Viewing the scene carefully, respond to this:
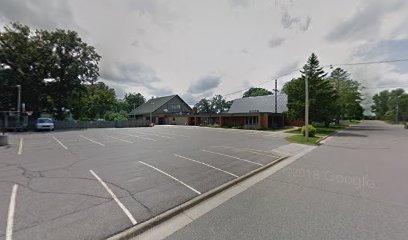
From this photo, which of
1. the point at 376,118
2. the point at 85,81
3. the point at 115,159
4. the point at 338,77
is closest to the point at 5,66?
the point at 85,81

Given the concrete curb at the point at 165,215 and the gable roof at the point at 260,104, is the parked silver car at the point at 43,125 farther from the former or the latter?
the gable roof at the point at 260,104

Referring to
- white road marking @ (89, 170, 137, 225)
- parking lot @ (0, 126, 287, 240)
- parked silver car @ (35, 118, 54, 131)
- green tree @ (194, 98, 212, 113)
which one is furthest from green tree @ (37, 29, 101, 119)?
green tree @ (194, 98, 212, 113)

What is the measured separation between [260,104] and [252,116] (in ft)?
42.5

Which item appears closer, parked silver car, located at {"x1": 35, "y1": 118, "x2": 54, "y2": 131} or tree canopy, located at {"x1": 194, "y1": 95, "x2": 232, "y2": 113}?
parked silver car, located at {"x1": 35, "y1": 118, "x2": 54, "y2": 131}

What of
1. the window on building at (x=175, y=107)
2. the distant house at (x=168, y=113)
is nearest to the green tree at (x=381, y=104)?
the distant house at (x=168, y=113)

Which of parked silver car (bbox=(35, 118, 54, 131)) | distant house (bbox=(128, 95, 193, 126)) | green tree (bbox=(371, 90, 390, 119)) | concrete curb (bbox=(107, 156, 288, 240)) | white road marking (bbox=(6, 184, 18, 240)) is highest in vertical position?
green tree (bbox=(371, 90, 390, 119))

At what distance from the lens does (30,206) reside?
160 inches

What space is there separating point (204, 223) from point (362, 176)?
6.08m

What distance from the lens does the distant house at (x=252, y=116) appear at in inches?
1351

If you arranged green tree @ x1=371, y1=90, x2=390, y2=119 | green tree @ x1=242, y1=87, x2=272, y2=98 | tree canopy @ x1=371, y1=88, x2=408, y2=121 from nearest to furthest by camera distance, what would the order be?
tree canopy @ x1=371, y1=88, x2=408, y2=121
green tree @ x1=242, y1=87, x2=272, y2=98
green tree @ x1=371, y1=90, x2=390, y2=119

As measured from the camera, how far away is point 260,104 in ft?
154

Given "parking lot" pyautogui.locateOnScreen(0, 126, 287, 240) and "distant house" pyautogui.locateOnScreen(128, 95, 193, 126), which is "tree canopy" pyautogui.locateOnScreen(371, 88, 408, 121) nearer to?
"distant house" pyautogui.locateOnScreen(128, 95, 193, 126)

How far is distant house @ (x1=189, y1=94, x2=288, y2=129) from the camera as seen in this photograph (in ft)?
113

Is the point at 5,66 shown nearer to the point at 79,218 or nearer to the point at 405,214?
the point at 79,218
